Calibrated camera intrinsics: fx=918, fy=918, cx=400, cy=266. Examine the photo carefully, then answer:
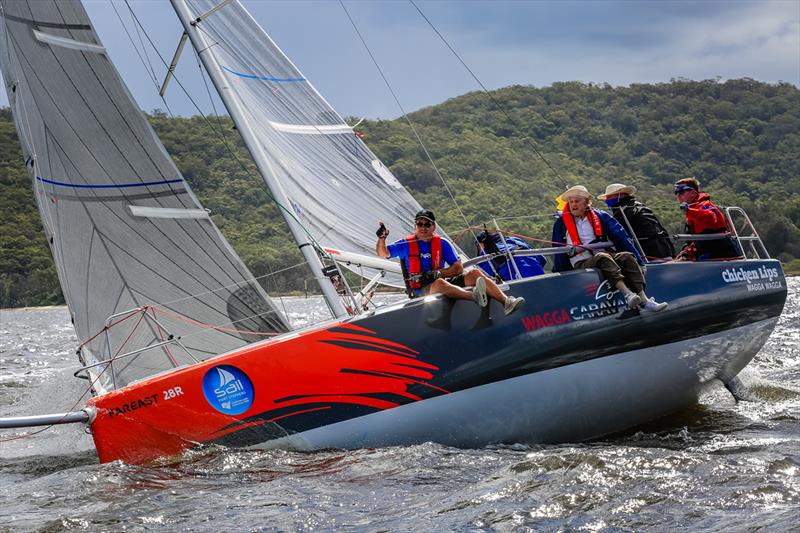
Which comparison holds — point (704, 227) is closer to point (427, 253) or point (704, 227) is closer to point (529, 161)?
point (427, 253)

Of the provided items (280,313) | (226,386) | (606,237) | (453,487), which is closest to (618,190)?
(606,237)

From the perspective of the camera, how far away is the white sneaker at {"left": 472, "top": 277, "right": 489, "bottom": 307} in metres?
5.38

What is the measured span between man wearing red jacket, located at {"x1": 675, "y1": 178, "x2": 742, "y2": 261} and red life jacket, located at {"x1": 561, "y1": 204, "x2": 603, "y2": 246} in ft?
3.63

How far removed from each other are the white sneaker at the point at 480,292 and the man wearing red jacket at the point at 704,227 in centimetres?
233

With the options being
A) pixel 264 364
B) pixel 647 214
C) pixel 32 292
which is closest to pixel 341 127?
pixel 647 214

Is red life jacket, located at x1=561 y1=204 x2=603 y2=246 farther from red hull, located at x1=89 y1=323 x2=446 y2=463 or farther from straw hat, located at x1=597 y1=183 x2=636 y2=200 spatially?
red hull, located at x1=89 y1=323 x2=446 y2=463

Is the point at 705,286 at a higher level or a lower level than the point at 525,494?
higher

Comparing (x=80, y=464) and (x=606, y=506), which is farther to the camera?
(x=80, y=464)

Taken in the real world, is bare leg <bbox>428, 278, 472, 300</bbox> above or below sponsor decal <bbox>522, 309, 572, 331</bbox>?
above

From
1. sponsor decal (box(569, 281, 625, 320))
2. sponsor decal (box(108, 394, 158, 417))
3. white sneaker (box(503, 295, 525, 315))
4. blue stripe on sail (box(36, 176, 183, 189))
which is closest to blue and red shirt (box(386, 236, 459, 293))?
white sneaker (box(503, 295, 525, 315))

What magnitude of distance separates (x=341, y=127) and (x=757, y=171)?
6989cm

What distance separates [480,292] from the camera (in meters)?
5.38

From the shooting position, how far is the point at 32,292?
53969mm

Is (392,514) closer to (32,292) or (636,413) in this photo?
(636,413)
